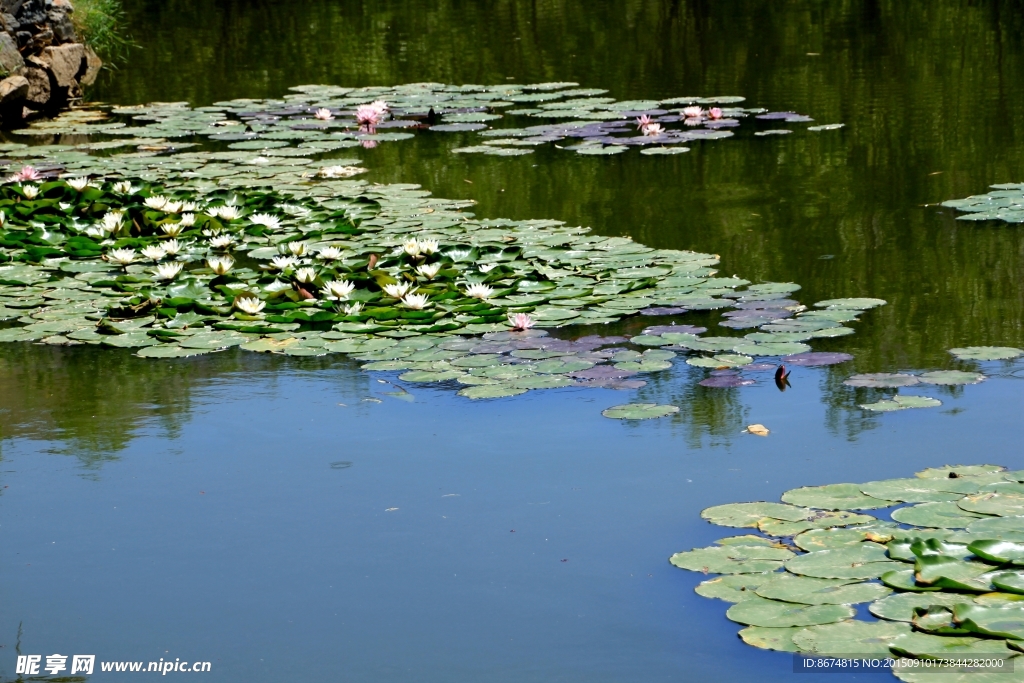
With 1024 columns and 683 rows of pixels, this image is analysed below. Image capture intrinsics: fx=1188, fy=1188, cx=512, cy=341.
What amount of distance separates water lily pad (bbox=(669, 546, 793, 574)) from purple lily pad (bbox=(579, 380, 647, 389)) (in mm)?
975

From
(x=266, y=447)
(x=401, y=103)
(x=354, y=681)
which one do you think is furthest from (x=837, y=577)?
(x=401, y=103)

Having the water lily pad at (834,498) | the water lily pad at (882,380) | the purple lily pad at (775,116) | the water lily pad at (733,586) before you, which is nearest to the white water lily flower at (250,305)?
the water lily pad at (882,380)

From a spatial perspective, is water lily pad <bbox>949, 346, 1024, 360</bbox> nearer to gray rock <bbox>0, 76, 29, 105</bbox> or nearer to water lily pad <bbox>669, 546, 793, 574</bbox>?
water lily pad <bbox>669, 546, 793, 574</bbox>

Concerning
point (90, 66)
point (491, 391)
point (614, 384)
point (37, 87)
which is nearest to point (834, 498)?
point (614, 384)

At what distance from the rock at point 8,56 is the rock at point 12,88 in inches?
4.5

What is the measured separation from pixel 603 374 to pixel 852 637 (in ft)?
4.93

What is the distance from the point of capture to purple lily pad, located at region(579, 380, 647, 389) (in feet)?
11.1

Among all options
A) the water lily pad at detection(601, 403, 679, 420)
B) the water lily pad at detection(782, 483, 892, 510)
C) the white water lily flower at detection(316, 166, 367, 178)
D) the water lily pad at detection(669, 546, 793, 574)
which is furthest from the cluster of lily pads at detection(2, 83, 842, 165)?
the water lily pad at detection(669, 546, 793, 574)

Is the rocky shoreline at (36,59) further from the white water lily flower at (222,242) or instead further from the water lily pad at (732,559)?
the water lily pad at (732,559)

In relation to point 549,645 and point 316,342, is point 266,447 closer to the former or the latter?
point 316,342

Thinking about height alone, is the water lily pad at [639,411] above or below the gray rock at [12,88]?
below

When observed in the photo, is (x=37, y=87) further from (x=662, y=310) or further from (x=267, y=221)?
(x=662, y=310)

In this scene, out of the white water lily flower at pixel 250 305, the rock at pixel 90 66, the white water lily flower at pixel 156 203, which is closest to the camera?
the white water lily flower at pixel 250 305

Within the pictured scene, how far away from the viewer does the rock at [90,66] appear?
425 inches
